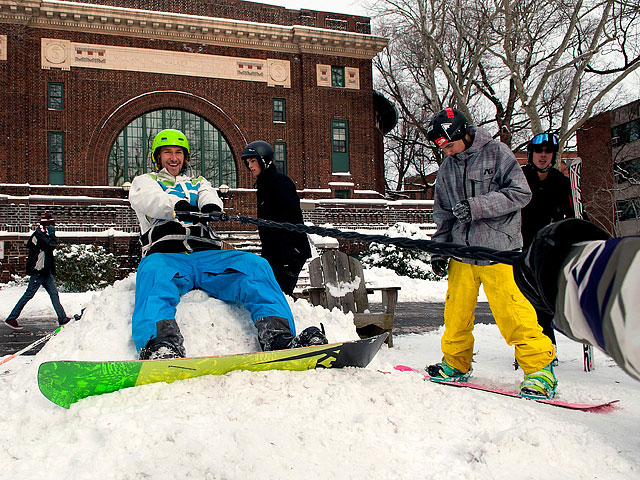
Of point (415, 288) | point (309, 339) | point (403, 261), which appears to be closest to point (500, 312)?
point (309, 339)

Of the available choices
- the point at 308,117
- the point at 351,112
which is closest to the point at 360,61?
the point at 351,112

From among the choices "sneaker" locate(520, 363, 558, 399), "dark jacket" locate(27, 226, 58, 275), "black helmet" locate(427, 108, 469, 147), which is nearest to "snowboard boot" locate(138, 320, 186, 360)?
"sneaker" locate(520, 363, 558, 399)

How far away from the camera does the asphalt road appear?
6.80m

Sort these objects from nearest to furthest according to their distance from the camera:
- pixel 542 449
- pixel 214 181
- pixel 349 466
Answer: pixel 349 466 → pixel 542 449 → pixel 214 181

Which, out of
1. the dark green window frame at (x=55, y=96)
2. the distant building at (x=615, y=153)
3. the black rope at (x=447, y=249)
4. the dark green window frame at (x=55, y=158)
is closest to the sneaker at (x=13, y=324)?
the black rope at (x=447, y=249)

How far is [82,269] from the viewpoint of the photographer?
47.5ft

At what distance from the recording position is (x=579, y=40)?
56.7 feet

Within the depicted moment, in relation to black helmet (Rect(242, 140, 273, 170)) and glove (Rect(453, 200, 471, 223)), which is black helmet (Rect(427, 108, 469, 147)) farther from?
black helmet (Rect(242, 140, 273, 170))

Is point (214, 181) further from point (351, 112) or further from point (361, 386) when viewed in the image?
point (361, 386)

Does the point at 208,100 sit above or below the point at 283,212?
above

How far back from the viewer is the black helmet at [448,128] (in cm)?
366

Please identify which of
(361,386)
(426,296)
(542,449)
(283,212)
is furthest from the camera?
(426,296)

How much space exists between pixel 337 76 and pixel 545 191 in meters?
19.1

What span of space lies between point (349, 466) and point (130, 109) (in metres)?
20.5
